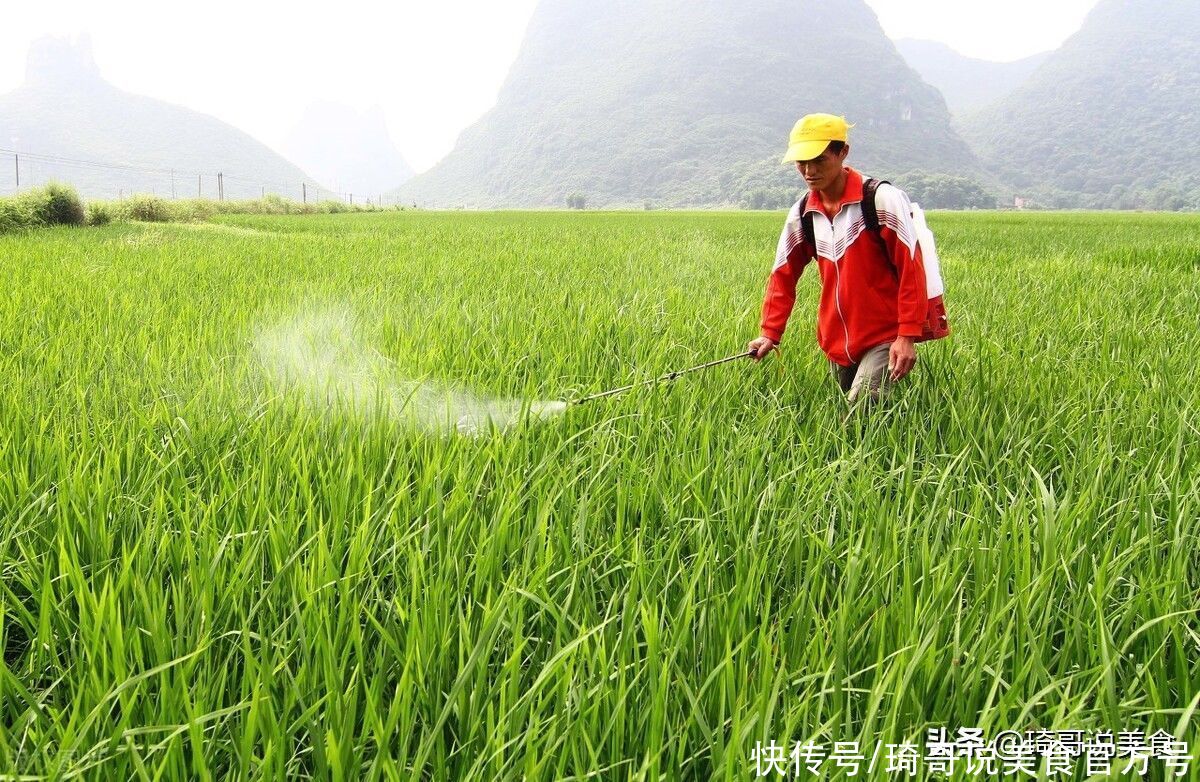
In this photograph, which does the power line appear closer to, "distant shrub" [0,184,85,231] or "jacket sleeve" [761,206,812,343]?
"distant shrub" [0,184,85,231]

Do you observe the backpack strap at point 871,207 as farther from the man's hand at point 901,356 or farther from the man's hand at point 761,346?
the man's hand at point 761,346

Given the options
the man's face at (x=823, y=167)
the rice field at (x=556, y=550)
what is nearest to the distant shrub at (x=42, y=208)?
the rice field at (x=556, y=550)

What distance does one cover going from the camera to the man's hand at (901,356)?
Result: 2248mm

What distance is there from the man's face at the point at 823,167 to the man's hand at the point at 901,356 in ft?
1.78

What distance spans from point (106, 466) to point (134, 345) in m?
1.60

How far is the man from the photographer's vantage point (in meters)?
2.26

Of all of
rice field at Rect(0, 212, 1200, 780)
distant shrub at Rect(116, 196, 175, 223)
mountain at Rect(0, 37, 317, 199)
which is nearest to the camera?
rice field at Rect(0, 212, 1200, 780)

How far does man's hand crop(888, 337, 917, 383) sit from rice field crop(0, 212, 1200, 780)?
0.57 ft

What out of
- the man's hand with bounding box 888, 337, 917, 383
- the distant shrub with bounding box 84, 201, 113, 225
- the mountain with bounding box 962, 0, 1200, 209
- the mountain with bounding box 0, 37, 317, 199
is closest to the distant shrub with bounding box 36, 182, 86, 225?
the distant shrub with bounding box 84, 201, 113, 225

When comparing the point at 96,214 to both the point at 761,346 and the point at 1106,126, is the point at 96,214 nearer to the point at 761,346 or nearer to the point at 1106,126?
the point at 761,346

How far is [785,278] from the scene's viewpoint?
2.68m

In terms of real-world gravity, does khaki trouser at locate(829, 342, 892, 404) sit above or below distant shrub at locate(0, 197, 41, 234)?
below

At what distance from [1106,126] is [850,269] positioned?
194 meters

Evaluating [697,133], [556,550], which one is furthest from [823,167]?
[697,133]
